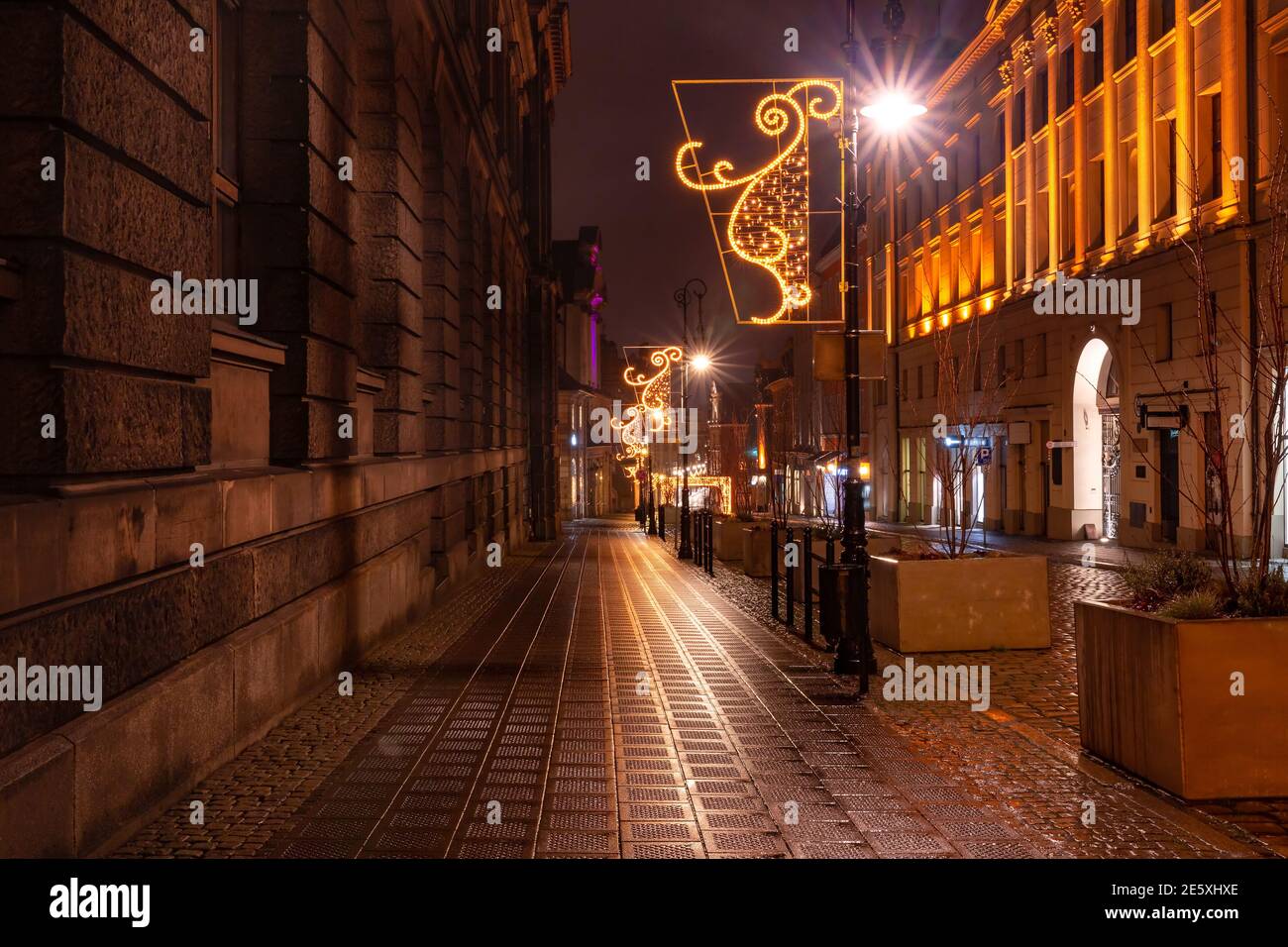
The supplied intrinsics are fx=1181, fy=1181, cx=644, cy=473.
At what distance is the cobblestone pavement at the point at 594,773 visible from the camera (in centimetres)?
589

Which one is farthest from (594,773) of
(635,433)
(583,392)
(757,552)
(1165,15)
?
(583,392)

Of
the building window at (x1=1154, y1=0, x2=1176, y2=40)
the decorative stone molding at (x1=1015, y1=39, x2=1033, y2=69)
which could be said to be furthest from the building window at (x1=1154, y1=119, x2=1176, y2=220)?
the decorative stone molding at (x1=1015, y1=39, x2=1033, y2=69)

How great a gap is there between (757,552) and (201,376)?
17.0 metres

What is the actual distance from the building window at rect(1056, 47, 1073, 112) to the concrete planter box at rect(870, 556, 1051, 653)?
26.2 meters

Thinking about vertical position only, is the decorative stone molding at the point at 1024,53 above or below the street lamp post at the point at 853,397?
above

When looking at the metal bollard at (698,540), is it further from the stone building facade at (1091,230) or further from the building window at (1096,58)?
the building window at (1096,58)

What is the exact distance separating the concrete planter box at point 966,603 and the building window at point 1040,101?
28.1m

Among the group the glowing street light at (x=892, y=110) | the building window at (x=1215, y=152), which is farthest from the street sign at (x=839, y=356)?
the building window at (x=1215, y=152)

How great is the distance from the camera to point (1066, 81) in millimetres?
34844

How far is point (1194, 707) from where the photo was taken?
6605 millimetres

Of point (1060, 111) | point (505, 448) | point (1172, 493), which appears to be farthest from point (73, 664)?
point (1060, 111)

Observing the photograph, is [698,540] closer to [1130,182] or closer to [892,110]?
[1130,182]

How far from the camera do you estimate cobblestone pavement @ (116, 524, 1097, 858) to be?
5895 millimetres
